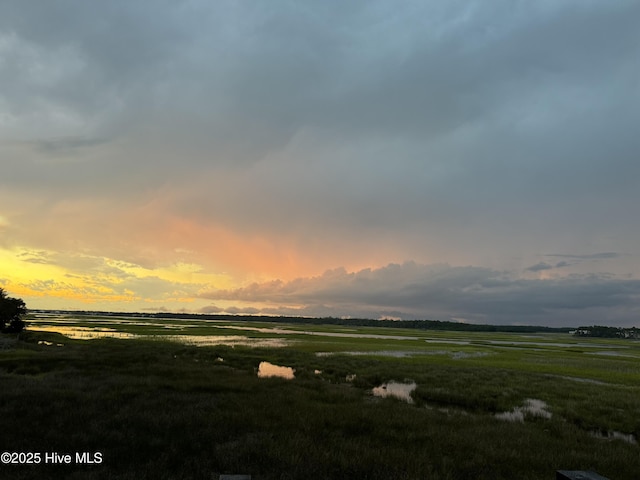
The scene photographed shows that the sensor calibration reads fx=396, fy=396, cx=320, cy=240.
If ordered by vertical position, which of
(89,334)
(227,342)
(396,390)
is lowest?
(89,334)

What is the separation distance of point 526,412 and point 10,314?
260ft

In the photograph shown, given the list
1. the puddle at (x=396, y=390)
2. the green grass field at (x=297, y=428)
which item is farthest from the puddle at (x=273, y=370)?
the puddle at (x=396, y=390)

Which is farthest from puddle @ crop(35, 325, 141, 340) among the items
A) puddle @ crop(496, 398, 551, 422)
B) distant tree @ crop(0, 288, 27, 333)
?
puddle @ crop(496, 398, 551, 422)

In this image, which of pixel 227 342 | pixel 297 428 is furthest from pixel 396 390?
pixel 227 342

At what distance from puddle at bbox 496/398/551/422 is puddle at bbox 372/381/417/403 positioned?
17.3ft

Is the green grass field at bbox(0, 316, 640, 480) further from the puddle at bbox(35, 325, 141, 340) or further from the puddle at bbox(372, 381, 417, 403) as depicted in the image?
the puddle at bbox(35, 325, 141, 340)

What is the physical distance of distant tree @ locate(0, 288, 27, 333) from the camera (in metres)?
66.9

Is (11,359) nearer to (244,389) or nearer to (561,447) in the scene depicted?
(244,389)

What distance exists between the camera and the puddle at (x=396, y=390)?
25152 millimetres

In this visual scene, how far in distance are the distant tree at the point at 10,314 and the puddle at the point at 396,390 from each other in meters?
68.5

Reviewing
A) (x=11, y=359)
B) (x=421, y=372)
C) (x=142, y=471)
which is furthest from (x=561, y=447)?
(x=11, y=359)

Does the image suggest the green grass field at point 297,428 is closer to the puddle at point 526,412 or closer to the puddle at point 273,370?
the puddle at point 526,412

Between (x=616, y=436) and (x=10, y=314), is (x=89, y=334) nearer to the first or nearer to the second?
(x=10, y=314)

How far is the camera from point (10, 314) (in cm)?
6794
